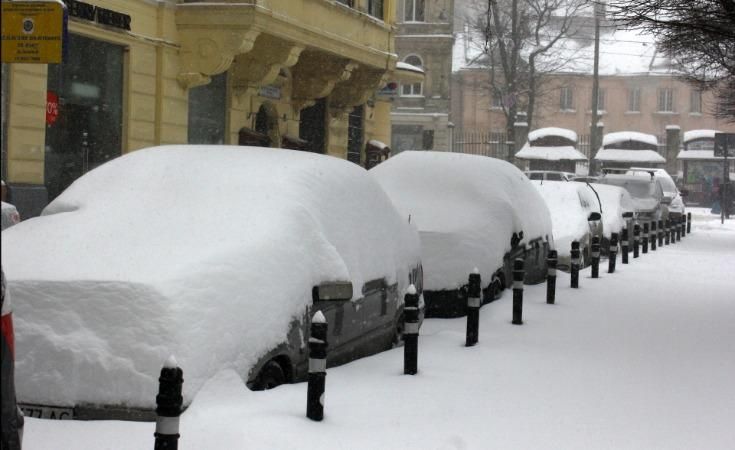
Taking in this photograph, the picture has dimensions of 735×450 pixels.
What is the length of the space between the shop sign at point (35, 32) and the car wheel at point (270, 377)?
3.60 m

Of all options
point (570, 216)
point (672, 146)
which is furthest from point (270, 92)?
point (672, 146)

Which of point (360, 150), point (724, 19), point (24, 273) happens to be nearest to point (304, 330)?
point (24, 273)

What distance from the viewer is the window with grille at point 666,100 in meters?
73.5

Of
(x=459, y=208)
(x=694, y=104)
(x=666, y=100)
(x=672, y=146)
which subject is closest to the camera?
(x=459, y=208)

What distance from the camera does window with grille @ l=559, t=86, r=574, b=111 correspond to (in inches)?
2867

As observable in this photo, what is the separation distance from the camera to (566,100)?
240ft

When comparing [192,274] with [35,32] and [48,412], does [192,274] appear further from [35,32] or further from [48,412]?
[35,32]

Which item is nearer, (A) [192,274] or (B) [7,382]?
(B) [7,382]

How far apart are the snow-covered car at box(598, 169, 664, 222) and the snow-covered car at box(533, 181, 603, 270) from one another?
21.7 feet

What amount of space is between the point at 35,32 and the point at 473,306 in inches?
166

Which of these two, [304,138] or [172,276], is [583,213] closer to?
[304,138]

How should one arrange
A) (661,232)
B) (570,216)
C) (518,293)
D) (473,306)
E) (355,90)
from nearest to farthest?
(473,306) < (518,293) < (570,216) < (661,232) < (355,90)

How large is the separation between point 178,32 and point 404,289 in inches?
502

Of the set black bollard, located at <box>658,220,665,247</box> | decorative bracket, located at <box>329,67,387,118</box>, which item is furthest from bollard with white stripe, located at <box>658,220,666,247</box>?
decorative bracket, located at <box>329,67,387,118</box>
